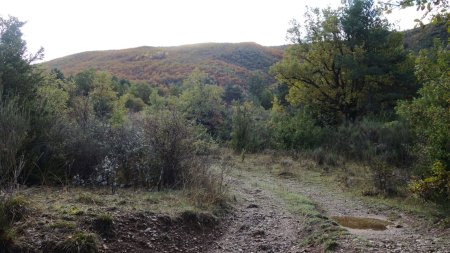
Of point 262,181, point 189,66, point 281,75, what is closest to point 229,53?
point 189,66

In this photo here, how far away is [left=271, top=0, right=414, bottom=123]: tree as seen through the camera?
2228 centimetres

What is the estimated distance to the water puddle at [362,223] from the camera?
320 inches

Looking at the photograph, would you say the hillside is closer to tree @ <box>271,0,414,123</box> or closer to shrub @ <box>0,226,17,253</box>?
tree @ <box>271,0,414,123</box>

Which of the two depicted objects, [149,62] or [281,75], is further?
[149,62]

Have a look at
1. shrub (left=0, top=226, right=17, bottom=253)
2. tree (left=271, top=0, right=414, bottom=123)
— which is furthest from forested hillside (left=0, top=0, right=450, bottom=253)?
tree (left=271, top=0, right=414, bottom=123)

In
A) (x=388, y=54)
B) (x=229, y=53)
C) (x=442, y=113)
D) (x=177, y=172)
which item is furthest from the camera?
(x=229, y=53)

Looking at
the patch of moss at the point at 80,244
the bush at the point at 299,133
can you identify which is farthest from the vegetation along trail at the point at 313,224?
the bush at the point at 299,133

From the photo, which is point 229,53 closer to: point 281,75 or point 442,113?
point 281,75

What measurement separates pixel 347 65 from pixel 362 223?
48.6 feet

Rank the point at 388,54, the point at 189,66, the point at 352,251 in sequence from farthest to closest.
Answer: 1. the point at 189,66
2. the point at 388,54
3. the point at 352,251

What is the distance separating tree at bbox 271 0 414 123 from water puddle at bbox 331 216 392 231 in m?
14.3

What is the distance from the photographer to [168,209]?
7.48m

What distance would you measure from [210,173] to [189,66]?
57162mm

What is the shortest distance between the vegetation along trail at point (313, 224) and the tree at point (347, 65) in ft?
38.5
